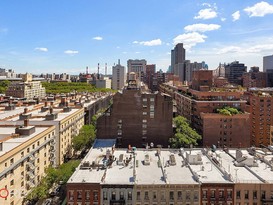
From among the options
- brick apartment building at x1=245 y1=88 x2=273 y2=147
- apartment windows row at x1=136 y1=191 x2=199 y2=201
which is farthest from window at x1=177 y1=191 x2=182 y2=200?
brick apartment building at x1=245 y1=88 x2=273 y2=147

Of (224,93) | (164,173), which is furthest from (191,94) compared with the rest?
(164,173)

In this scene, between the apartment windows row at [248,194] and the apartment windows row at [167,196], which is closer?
the apartment windows row at [167,196]

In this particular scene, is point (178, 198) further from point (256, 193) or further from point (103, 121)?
point (103, 121)

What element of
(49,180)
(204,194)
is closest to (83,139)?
(49,180)

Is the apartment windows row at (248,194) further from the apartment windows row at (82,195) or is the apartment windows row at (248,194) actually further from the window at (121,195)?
the apartment windows row at (82,195)

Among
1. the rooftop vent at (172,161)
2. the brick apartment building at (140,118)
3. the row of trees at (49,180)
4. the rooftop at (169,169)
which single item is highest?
the brick apartment building at (140,118)

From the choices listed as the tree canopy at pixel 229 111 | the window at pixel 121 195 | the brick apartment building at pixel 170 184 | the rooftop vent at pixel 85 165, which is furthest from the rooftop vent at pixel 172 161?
the tree canopy at pixel 229 111

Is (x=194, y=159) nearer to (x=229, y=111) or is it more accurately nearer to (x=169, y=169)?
(x=169, y=169)

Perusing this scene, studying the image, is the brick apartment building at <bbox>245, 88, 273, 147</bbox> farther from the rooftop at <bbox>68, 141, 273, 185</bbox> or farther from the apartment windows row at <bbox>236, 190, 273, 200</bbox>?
the apartment windows row at <bbox>236, 190, 273, 200</bbox>
